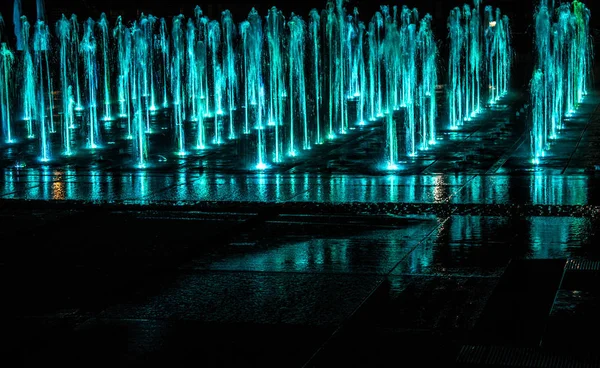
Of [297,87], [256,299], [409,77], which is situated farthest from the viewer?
[409,77]

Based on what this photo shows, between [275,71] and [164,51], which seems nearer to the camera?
[275,71]

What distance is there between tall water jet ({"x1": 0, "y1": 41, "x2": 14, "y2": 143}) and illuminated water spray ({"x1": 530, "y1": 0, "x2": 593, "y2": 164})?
304 inches

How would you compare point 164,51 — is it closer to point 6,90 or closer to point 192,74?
point 192,74

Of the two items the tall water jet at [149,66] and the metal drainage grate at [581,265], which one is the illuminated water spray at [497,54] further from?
the metal drainage grate at [581,265]

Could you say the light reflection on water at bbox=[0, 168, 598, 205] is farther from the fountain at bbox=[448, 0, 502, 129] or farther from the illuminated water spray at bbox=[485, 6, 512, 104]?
the illuminated water spray at bbox=[485, 6, 512, 104]

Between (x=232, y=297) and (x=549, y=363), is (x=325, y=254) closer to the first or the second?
(x=232, y=297)

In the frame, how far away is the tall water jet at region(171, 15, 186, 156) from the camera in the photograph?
15025 millimetres

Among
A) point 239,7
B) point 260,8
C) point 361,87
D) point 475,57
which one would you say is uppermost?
point 239,7

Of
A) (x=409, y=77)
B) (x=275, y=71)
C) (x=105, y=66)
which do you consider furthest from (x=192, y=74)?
(x=409, y=77)

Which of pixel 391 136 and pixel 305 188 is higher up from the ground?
pixel 391 136

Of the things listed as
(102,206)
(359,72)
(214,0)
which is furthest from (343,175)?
(214,0)

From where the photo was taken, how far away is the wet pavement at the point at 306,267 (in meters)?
4.69

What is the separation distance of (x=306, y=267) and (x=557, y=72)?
15091mm

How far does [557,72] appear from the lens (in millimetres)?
20219
